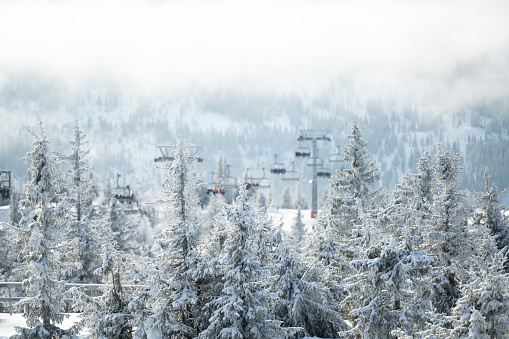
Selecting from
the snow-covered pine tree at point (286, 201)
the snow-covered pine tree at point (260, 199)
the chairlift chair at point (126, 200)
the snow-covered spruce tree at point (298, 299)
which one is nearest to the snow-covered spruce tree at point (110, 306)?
the snow-covered spruce tree at point (298, 299)

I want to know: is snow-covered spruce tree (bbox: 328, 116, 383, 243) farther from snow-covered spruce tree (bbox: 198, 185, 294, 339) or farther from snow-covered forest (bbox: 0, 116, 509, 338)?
snow-covered spruce tree (bbox: 198, 185, 294, 339)

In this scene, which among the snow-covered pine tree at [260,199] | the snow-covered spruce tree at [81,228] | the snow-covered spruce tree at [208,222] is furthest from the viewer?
the snow-covered pine tree at [260,199]

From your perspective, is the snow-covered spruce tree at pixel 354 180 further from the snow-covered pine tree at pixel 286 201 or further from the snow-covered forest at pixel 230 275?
the snow-covered pine tree at pixel 286 201

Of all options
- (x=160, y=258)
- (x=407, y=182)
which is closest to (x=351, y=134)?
(x=407, y=182)

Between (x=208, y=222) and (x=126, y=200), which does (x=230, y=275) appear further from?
(x=208, y=222)

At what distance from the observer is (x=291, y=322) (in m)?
20.5

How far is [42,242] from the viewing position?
19359 mm

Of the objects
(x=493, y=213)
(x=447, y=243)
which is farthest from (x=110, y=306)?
(x=493, y=213)

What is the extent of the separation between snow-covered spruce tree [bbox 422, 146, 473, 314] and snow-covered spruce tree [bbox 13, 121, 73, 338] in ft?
46.4

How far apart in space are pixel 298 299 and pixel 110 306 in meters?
6.67

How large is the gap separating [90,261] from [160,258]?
50.1 feet

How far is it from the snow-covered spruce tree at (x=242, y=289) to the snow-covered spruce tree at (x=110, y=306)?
103 inches

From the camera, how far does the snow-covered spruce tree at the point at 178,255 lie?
17906 mm

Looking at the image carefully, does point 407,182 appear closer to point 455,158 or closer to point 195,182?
point 455,158
